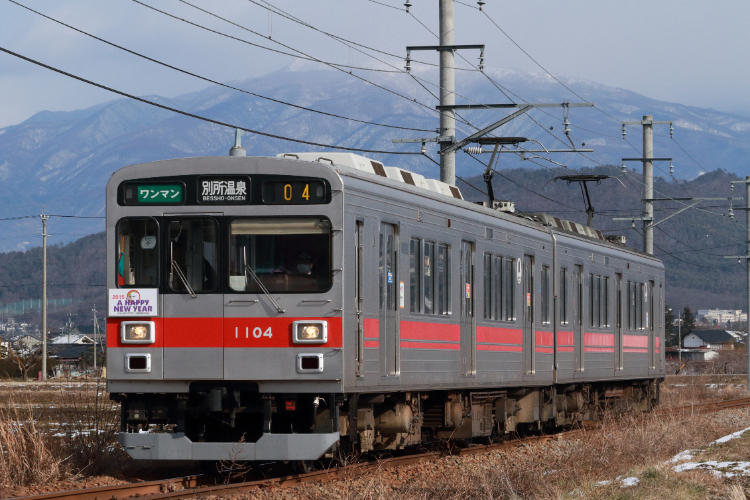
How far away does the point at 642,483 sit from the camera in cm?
1091

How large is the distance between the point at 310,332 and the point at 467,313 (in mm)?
4215

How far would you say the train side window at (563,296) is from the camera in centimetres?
1898

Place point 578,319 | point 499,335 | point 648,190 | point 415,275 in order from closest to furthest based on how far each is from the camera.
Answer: point 415,275
point 499,335
point 578,319
point 648,190

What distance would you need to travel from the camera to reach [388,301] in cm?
1230

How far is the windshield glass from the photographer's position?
1127cm

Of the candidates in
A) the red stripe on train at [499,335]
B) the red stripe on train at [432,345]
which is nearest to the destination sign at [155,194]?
the red stripe on train at [432,345]

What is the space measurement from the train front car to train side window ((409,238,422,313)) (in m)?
2.02

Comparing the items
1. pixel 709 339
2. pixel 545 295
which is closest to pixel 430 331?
pixel 545 295

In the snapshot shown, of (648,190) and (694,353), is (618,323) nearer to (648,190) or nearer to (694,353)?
(648,190)

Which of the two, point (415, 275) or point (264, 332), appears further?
point (415, 275)

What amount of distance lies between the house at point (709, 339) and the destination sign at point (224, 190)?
153930mm

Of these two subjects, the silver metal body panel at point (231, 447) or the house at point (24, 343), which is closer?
the silver metal body panel at point (231, 447)

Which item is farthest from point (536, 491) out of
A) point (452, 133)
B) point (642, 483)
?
point (452, 133)

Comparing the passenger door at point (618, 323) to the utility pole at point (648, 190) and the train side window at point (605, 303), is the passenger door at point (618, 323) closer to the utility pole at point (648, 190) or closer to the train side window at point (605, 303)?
the train side window at point (605, 303)
